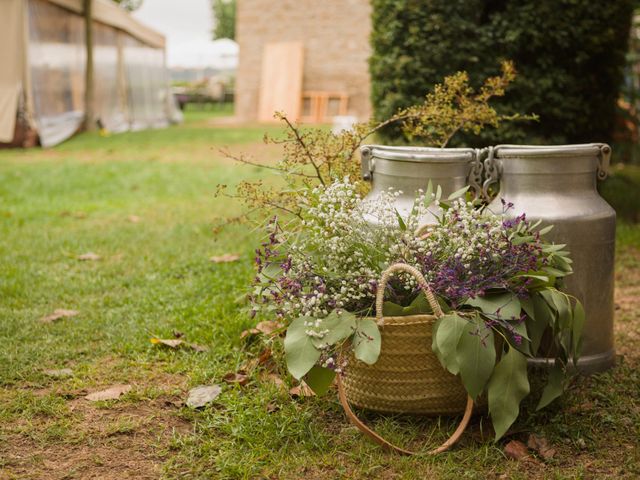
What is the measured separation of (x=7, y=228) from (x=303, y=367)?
397 centimetres

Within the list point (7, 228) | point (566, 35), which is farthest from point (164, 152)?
point (566, 35)

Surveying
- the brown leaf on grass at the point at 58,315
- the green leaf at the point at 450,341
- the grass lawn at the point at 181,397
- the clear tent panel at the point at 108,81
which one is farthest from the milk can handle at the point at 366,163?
the clear tent panel at the point at 108,81

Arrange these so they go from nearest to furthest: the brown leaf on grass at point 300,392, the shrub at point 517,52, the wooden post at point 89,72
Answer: the brown leaf on grass at point 300,392 < the shrub at point 517,52 < the wooden post at point 89,72

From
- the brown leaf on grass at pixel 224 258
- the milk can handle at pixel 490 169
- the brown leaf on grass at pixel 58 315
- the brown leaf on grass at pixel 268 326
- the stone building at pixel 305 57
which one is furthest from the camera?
the stone building at pixel 305 57

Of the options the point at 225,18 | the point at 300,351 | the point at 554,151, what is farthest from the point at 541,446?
the point at 225,18

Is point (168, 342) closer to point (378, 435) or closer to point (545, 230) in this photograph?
point (378, 435)

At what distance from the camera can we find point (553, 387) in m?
2.31

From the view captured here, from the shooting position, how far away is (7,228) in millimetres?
5352

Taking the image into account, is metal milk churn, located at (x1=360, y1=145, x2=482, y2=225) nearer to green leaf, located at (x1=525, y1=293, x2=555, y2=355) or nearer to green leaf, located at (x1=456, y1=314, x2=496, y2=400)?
green leaf, located at (x1=525, y1=293, x2=555, y2=355)

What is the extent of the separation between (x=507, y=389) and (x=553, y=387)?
265 mm

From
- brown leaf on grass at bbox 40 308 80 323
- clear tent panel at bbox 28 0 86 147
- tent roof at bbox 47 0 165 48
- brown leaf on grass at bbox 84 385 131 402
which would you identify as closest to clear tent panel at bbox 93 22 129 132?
tent roof at bbox 47 0 165 48

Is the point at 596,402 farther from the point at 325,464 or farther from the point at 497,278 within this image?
the point at 325,464

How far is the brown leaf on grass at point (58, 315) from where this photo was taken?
328cm

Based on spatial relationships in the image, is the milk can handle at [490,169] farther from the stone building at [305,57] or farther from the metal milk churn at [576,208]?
the stone building at [305,57]
